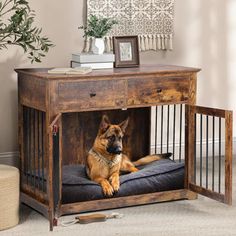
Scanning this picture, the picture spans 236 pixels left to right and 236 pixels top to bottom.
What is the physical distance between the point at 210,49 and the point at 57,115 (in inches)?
78.1

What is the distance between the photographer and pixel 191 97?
435 cm

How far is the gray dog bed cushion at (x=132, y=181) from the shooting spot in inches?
160

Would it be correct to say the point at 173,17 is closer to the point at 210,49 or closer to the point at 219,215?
the point at 210,49

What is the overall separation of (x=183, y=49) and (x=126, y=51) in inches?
34.3

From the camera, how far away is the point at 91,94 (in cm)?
401

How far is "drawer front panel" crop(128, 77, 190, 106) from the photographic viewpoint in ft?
13.6

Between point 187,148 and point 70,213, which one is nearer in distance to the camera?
point 70,213

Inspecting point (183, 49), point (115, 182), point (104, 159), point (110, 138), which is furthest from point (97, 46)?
point (183, 49)

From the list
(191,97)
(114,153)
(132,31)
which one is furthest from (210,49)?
(114,153)

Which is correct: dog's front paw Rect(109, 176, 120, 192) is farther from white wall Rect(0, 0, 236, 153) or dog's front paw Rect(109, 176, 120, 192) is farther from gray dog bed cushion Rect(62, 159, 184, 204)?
white wall Rect(0, 0, 236, 153)

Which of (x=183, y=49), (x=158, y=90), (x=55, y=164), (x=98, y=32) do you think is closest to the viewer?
(x=55, y=164)

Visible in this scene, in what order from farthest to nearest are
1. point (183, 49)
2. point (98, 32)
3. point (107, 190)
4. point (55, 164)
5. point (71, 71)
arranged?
point (183, 49) < point (98, 32) < point (107, 190) < point (71, 71) < point (55, 164)

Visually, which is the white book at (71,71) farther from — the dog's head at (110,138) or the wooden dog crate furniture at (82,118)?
the dog's head at (110,138)

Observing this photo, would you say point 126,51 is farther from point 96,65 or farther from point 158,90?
point 158,90
